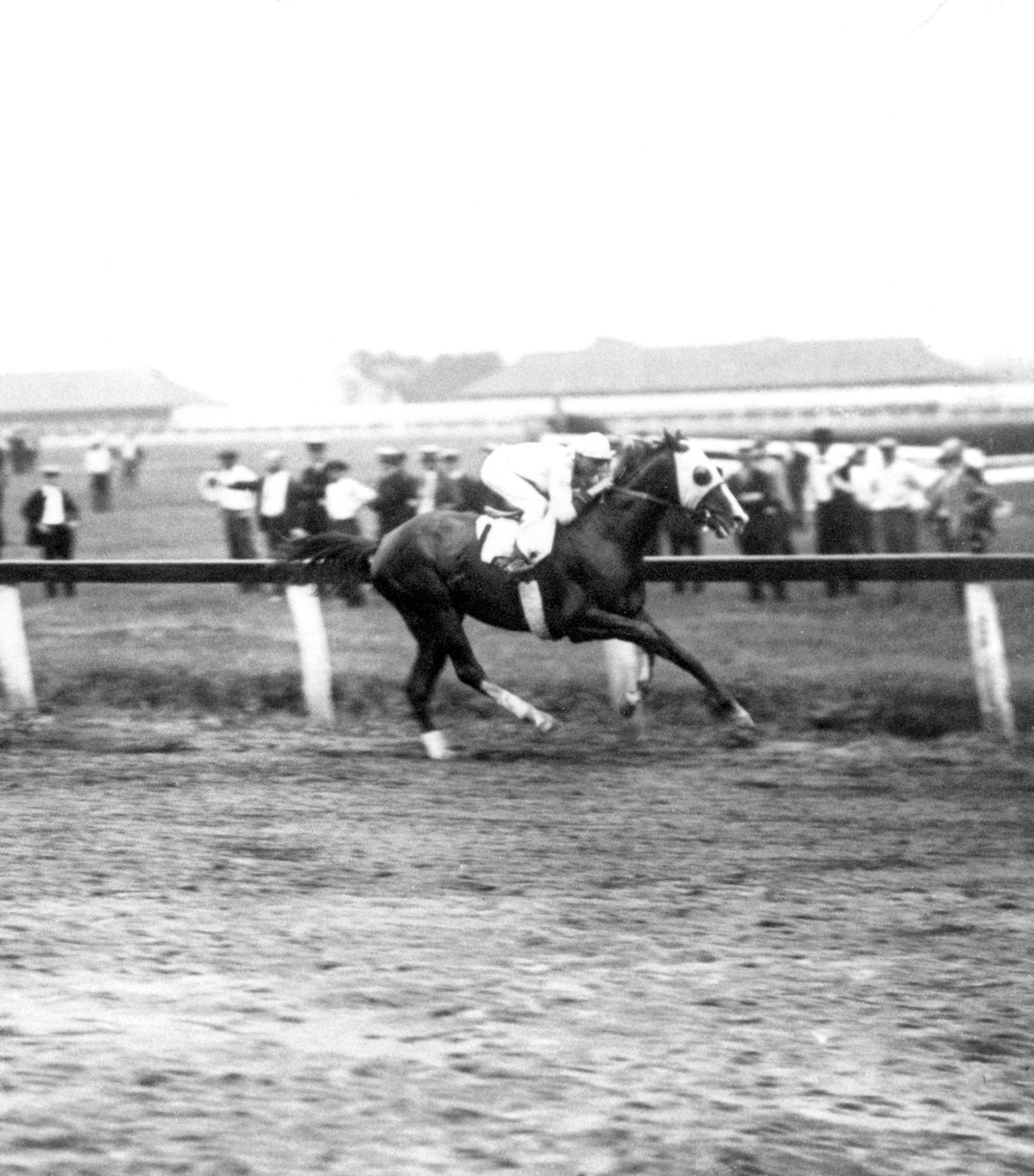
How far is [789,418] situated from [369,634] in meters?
7.84

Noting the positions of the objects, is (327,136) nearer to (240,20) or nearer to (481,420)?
(240,20)

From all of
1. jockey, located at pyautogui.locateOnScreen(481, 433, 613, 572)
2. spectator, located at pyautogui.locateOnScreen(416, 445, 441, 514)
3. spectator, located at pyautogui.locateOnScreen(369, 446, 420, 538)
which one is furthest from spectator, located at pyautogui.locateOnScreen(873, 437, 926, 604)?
jockey, located at pyautogui.locateOnScreen(481, 433, 613, 572)

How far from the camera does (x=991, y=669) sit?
10.7 meters

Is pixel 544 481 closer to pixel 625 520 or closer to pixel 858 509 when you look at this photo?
pixel 625 520

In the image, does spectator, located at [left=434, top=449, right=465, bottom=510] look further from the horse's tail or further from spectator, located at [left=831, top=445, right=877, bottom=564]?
the horse's tail

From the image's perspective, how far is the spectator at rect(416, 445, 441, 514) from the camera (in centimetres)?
1567

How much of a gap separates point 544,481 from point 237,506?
741 centimetres

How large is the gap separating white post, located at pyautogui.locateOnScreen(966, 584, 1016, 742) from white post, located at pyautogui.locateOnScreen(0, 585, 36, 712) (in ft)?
19.3

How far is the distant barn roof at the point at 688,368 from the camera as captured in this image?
1786cm

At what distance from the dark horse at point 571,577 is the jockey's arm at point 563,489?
0.13 metres

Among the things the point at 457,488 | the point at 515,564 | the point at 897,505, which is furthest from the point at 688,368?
the point at 515,564

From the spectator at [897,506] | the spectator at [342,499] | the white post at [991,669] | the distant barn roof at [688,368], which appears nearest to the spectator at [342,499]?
the spectator at [342,499]

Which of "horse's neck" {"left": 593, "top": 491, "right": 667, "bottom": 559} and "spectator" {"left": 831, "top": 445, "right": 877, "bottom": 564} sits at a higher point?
"horse's neck" {"left": 593, "top": 491, "right": 667, "bottom": 559}

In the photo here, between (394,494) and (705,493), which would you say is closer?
(705,493)
